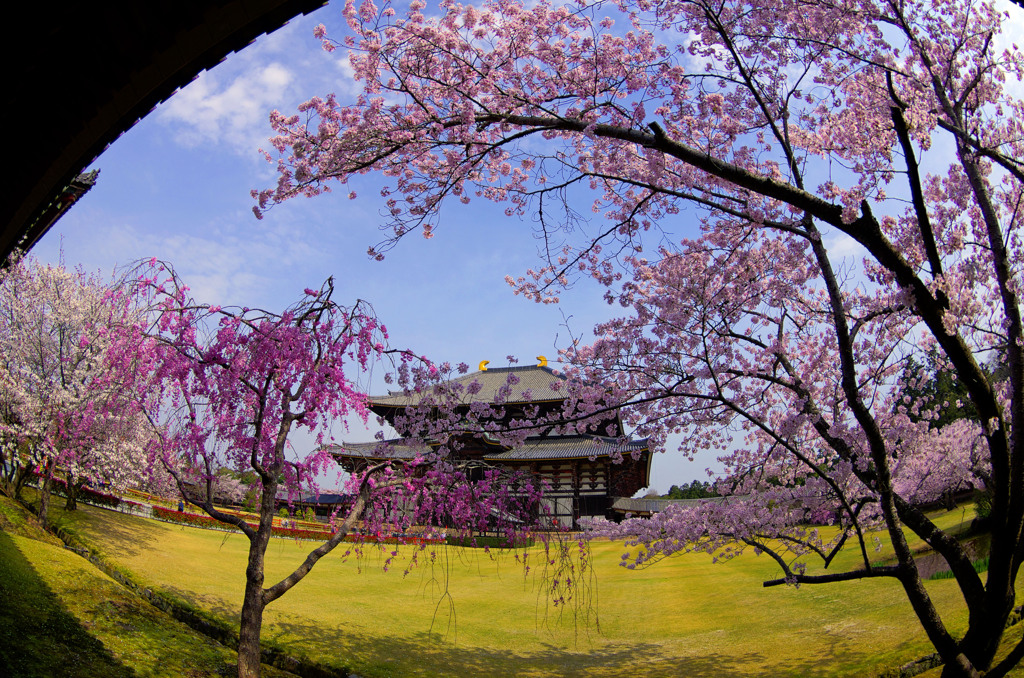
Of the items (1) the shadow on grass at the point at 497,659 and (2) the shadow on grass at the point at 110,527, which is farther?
(2) the shadow on grass at the point at 110,527

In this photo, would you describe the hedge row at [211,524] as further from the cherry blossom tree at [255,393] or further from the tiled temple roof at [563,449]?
the cherry blossom tree at [255,393]

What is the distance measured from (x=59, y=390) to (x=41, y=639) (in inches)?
311

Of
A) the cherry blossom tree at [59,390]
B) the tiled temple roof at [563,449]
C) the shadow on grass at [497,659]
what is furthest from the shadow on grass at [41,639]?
the tiled temple roof at [563,449]

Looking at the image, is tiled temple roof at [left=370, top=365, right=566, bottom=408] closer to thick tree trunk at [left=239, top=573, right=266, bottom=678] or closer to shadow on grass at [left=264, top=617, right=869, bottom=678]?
shadow on grass at [left=264, top=617, right=869, bottom=678]

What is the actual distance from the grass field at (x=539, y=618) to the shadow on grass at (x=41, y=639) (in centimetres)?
241

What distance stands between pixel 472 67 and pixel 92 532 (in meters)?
14.0

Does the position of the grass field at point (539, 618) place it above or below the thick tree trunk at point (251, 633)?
below

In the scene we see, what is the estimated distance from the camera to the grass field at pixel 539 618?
28.1 feet

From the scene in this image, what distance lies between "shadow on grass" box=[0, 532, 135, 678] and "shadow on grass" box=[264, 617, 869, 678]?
8.26ft

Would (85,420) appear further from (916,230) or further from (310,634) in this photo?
(916,230)

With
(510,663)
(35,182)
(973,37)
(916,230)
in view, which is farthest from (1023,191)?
(510,663)

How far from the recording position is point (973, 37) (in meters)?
4.80

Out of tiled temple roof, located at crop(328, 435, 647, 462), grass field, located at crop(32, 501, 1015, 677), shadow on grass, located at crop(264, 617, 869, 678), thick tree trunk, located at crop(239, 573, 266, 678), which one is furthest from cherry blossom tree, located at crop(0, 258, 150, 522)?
tiled temple roof, located at crop(328, 435, 647, 462)

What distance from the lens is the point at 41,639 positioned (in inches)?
263
